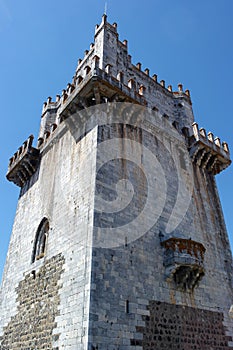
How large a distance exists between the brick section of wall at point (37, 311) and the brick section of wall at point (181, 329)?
8.36 ft

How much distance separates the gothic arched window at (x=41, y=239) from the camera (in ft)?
37.4

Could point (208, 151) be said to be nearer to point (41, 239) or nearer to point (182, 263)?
point (182, 263)

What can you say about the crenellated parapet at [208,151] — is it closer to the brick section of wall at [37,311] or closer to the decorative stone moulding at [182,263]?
the decorative stone moulding at [182,263]

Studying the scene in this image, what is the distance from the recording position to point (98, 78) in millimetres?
10969

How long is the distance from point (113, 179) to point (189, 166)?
5.22 meters

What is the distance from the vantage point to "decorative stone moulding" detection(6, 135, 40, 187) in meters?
14.8

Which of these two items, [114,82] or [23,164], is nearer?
[114,82]

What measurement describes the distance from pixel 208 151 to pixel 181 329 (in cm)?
844

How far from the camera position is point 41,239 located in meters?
11.7

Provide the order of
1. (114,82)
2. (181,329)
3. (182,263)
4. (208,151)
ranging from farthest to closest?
1. (208,151)
2. (114,82)
3. (182,263)
4. (181,329)

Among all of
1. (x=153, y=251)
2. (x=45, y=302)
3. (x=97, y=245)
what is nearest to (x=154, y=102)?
(x=153, y=251)

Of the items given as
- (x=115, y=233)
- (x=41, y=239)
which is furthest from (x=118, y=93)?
(x=41, y=239)

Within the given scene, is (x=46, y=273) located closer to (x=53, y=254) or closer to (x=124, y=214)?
(x=53, y=254)

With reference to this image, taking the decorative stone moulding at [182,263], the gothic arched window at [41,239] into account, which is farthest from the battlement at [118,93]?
the decorative stone moulding at [182,263]
